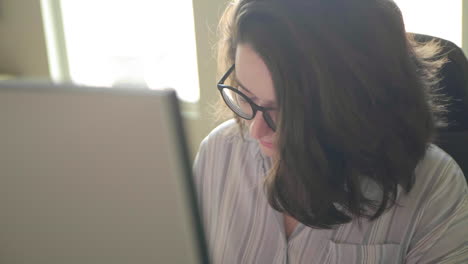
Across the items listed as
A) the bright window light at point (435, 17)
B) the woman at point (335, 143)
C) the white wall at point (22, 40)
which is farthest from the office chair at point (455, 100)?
the white wall at point (22, 40)

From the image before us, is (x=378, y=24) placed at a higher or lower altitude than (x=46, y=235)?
higher

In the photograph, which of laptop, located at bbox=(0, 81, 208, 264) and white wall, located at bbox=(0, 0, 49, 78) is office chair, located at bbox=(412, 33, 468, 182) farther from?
white wall, located at bbox=(0, 0, 49, 78)

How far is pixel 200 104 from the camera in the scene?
2178 millimetres

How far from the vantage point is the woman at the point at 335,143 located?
2.32 ft

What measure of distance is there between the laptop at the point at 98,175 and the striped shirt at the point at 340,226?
0.60 meters

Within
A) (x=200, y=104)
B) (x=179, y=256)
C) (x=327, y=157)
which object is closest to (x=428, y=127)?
(x=327, y=157)

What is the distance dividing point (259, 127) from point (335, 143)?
127mm

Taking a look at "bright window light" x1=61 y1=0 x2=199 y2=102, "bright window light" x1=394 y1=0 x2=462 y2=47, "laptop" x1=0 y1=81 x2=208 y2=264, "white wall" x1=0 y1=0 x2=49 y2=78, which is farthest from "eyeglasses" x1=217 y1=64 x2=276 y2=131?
"white wall" x1=0 y1=0 x2=49 y2=78

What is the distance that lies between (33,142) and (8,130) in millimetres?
19

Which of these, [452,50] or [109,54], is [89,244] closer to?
[452,50]

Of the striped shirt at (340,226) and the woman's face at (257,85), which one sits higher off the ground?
the woman's face at (257,85)

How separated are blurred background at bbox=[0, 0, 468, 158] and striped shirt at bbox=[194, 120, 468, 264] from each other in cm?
109

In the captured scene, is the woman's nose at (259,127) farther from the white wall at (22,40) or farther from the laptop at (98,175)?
the white wall at (22,40)

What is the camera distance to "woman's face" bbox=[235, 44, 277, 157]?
2.47 feet
